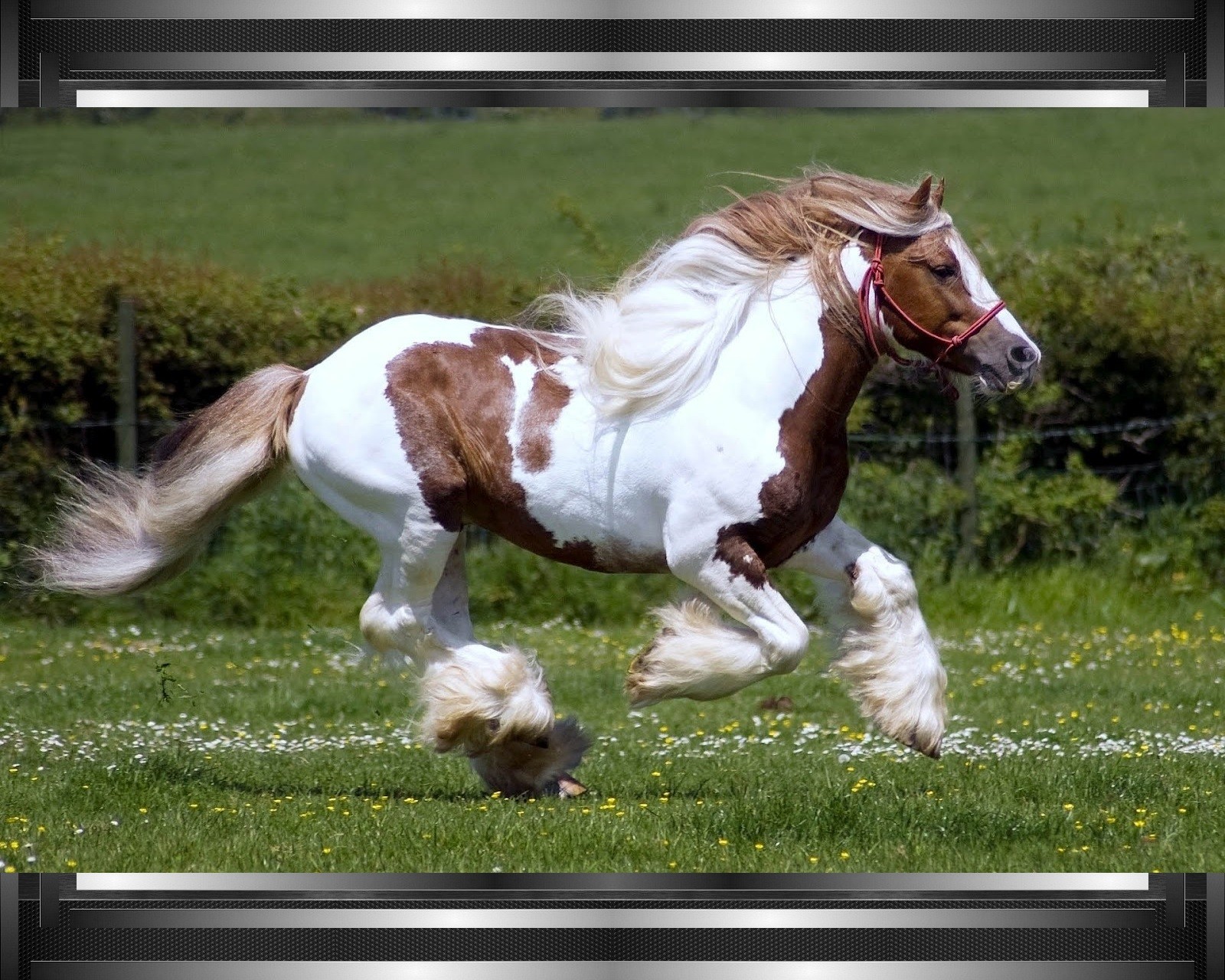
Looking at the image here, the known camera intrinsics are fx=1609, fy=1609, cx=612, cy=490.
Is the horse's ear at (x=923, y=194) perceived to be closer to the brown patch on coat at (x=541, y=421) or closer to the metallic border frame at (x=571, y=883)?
the brown patch on coat at (x=541, y=421)

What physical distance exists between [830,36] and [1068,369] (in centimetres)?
771

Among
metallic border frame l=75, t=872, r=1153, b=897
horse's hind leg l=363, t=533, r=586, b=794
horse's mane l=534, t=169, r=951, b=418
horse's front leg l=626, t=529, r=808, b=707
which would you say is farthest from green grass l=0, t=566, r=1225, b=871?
horse's mane l=534, t=169, r=951, b=418

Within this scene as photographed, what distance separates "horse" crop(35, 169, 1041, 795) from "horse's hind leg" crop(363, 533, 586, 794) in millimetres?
10

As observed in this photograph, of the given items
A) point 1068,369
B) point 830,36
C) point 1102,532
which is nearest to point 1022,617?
point 1102,532

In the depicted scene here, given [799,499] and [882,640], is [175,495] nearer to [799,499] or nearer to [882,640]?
[799,499]

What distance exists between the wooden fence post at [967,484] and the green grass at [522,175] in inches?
178

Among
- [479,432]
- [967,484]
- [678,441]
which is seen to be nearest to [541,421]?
[479,432]

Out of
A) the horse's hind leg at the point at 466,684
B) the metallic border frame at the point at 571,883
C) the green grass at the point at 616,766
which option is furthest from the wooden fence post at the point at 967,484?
the metallic border frame at the point at 571,883

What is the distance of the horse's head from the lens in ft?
16.9

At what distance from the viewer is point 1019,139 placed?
22.5m

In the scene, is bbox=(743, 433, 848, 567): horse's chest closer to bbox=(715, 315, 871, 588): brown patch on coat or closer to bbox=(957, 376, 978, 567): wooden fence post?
bbox=(715, 315, 871, 588): brown patch on coat

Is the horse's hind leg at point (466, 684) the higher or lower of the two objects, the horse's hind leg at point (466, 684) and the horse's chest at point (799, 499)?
the lower

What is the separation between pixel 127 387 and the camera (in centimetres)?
1062

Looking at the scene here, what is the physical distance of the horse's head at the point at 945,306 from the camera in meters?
5.16
